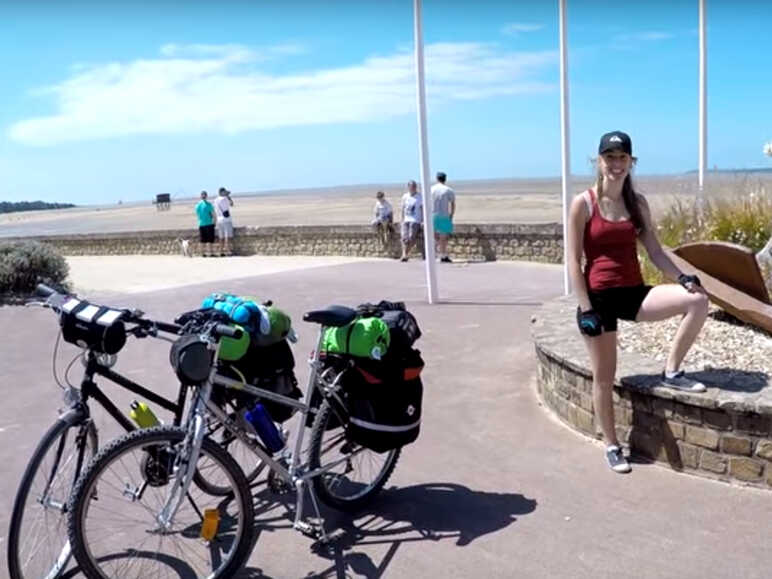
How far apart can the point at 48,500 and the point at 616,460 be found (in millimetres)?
2995

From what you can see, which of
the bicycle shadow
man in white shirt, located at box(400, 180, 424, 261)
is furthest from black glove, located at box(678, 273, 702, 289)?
man in white shirt, located at box(400, 180, 424, 261)

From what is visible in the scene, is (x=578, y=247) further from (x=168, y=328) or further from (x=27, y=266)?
(x=27, y=266)

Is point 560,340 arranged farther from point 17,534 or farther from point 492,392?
point 17,534

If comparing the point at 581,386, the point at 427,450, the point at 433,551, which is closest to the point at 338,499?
the point at 433,551

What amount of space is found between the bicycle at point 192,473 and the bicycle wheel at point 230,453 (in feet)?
0.38

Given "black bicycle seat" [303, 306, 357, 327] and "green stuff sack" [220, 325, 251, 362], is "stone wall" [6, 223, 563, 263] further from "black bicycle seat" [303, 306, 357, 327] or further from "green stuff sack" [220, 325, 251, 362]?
"green stuff sack" [220, 325, 251, 362]

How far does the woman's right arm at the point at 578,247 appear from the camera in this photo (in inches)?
169

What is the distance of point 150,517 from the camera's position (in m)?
3.90

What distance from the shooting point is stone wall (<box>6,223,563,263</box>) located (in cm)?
1486

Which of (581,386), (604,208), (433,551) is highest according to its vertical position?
(604,208)

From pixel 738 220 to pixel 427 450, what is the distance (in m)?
4.15

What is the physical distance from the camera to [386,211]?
17250 mm

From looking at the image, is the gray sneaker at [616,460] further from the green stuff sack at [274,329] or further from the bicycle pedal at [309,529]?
the green stuff sack at [274,329]

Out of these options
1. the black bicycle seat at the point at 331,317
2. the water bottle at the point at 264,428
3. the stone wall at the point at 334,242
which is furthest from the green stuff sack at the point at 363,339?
the stone wall at the point at 334,242
